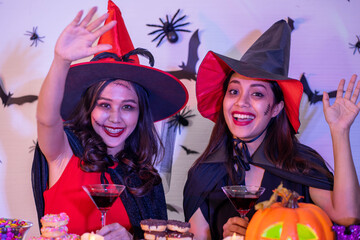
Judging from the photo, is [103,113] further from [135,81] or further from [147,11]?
[147,11]

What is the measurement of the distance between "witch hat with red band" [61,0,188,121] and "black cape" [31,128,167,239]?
351mm

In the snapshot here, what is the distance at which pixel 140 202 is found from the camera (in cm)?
290

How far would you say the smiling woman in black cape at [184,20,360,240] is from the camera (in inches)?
105

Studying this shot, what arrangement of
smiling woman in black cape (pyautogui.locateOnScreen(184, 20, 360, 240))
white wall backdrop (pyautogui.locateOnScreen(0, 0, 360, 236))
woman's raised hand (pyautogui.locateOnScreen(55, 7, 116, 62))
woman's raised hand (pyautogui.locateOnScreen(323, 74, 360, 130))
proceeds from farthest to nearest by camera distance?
1. white wall backdrop (pyautogui.locateOnScreen(0, 0, 360, 236))
2. smiling woman in black cape (pyautogui.locateOnScreen(184, 20, 360, 240))
3. woman's raised hand (pyautogui.locateOnScreen(323, 74, 360, 130))
4. woman's raised hand (pyautogui.locateOnScreen(55, 7, 116, 62))

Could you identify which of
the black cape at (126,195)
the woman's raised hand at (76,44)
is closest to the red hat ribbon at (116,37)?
the black cape at (126,195)

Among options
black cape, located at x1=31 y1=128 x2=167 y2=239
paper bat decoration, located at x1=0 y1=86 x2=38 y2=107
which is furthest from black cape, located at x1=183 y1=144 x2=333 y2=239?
paper bat decoration, located at x1=0 y1=86 x2=38 y2=107

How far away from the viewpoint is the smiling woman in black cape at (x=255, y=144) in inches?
105

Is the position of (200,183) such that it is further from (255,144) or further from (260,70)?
(260,70)

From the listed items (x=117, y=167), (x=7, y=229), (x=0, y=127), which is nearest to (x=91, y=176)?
(x=117, y=167)

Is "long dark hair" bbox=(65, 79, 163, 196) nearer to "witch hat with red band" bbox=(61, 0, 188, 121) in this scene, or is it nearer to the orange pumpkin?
"witch hat with red band" bbox=(61, 0, 188, 121)

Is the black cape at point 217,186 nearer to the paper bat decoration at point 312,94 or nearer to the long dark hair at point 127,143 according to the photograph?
the long dark hair at point 127,143

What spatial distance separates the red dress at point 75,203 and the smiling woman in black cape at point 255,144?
57 cm

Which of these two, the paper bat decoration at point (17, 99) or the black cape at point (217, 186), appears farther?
the paper bat decoration at point (17, 99)

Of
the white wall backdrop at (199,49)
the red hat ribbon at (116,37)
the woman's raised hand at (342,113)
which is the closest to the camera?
the woman's raised hand at (342,113)
